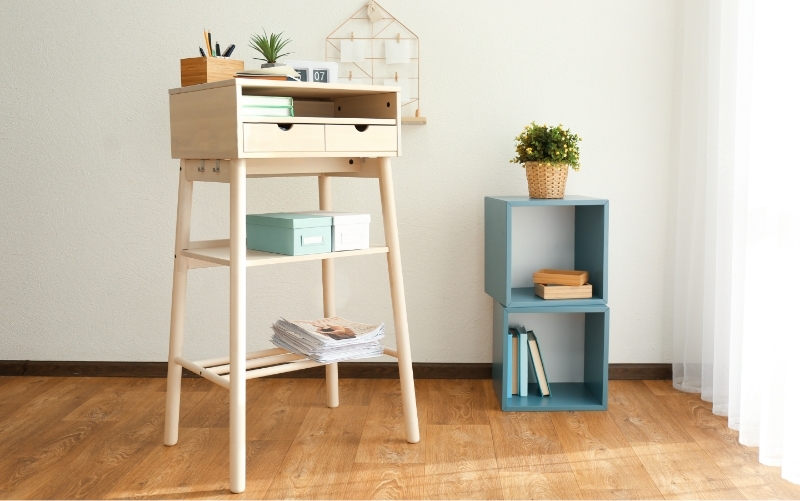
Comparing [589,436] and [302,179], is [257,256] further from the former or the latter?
[589,436]

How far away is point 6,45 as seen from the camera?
9.91 feet

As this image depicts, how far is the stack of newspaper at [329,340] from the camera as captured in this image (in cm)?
225

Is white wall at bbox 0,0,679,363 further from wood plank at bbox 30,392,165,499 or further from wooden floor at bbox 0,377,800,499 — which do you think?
wood plank at bbox 30,392,165,499

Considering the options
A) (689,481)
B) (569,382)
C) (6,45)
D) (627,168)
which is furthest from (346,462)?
(6,45)

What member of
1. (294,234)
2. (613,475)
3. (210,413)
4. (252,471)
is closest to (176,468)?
(252,471)

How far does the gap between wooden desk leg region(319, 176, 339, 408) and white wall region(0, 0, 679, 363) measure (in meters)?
0.40

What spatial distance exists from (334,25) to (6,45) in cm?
121

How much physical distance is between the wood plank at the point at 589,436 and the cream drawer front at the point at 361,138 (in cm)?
98

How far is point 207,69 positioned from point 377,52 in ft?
3.05

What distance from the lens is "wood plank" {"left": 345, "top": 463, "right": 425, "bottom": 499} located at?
2014 millimetres

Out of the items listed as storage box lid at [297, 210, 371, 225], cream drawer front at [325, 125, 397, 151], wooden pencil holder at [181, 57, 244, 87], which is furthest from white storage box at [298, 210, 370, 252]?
wooden pencil holder at [181, 57, 244, 87]

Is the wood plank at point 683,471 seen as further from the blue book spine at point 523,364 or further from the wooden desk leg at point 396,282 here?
the wooden desk leg at point 396,282

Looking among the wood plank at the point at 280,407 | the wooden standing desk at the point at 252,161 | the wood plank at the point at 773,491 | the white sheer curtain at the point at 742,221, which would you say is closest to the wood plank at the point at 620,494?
the wood plank at the point at 773,491

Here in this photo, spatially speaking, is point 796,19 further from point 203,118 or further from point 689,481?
point 203,118
